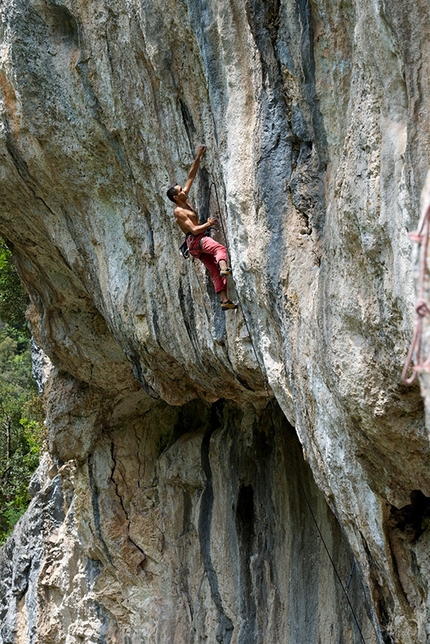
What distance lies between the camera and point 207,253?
21.2ft

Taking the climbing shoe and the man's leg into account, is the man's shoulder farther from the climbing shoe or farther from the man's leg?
the climbing shoe

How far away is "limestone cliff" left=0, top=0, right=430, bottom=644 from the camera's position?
14.7 ft

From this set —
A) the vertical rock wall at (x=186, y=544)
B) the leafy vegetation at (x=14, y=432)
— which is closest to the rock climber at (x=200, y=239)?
the vertical rock wall at (x=186, y=544)

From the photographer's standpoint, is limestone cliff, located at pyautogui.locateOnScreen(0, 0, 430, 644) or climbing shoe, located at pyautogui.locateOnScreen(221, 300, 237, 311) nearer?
limestone cliff, located at pyautogui.locateOnScreen(0, 0, 430, 644)

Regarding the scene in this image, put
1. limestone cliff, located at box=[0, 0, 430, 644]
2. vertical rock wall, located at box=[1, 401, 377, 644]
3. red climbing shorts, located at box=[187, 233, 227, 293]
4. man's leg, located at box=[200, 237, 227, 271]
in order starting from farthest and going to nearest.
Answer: vertical rock wall, located at box=[1, 401, 377, 644] < red climbing shorts, located at box=[187, 233, 227, 293] < man's leg, located at box=[200, 237, 227, 271] < limestone cliff, located at box=[0, 0, 430, 644]

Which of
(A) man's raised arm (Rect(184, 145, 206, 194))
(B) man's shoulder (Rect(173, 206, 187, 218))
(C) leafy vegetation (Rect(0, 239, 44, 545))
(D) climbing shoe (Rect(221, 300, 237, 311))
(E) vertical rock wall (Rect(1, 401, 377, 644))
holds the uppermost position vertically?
(C) leafy vegetation (Rect(0, 239, 44, 545))

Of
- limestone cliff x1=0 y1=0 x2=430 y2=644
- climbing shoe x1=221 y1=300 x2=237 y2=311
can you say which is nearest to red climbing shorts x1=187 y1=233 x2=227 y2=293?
climbing shoe x1=221 y1=300 x2=237 y2=311

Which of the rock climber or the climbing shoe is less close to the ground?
the rock climber

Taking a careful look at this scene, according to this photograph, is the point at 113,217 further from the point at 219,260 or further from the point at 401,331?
the point at 401,331

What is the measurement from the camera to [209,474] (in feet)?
32.4

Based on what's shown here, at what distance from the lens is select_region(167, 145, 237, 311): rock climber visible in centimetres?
640

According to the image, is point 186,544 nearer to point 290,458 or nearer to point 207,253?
point 290,458

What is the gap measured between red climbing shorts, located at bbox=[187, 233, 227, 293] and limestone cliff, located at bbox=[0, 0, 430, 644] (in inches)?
12.6

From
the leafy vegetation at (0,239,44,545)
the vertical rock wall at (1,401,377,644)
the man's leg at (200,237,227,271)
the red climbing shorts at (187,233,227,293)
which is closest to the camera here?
the man's leg at (200,237,227,271)
